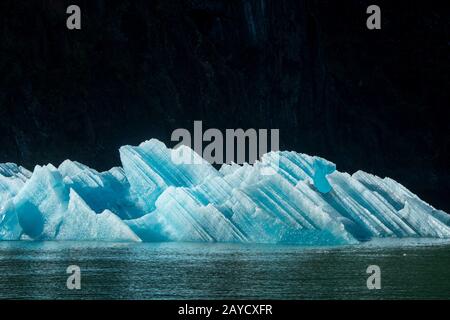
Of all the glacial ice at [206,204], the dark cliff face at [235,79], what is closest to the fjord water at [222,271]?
the glacial ice at [206,204]

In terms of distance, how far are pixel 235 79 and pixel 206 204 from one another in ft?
74.2

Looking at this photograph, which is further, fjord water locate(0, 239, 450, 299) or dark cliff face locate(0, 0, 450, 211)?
dark cliff face locate(0, 0, 450, 211)

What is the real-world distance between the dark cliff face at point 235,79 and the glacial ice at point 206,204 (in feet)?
48.9

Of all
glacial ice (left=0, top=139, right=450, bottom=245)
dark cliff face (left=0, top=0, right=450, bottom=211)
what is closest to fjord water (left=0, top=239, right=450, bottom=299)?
glacial ice (left=0, top=139, right=450, bottom=245)

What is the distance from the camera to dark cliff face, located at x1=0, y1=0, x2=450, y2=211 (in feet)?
150

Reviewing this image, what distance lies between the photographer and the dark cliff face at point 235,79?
45688mm

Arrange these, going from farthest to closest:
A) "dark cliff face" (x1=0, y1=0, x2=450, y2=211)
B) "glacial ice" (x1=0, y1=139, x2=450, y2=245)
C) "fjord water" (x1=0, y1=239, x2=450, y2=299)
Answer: "dark cliff face" (x1=0, y1=0, x2=450, y2=211) → "glacial ice" (x1=0, y1=139, x2=450, y2=245) → "fjord water" (x1=0, y1=239, x2=450, y2=299)

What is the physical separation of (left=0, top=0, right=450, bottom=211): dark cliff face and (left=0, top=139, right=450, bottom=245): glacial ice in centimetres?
1492

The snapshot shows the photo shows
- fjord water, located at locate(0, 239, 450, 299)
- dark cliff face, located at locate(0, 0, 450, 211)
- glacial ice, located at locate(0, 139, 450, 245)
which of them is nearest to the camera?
fjord water, located at locate(0, 239, 450, 299)

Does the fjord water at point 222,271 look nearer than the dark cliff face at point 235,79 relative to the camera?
Yes

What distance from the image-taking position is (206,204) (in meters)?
27.6

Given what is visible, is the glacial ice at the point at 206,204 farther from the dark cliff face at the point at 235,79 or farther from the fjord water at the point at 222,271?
the dark cliff face at the point at 235,79

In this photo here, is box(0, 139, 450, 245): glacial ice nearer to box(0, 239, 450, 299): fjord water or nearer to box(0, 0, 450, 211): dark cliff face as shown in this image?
box(0, 239, 450, 299): fjord water
